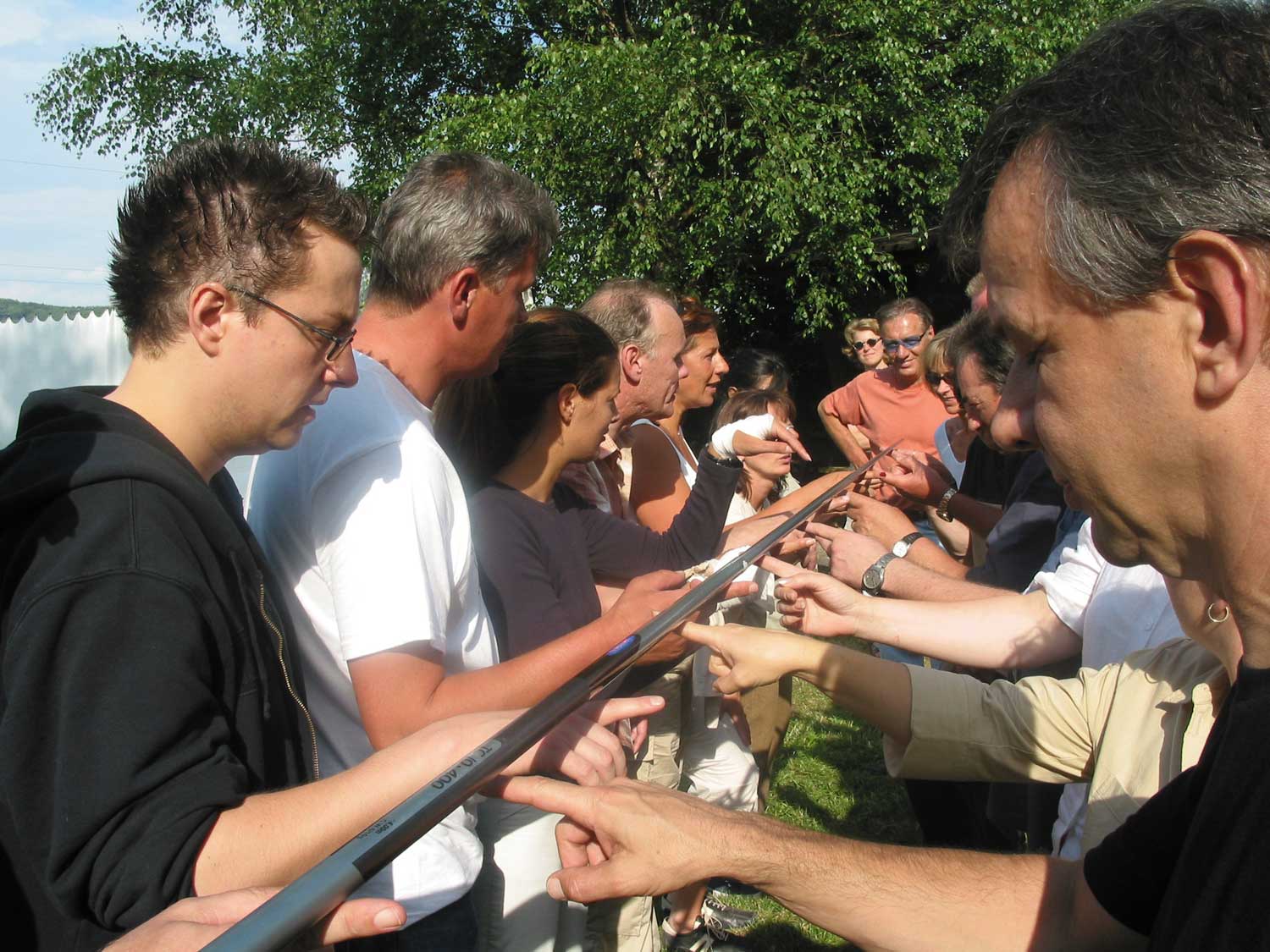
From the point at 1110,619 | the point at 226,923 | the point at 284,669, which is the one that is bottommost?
the point at 1110,619

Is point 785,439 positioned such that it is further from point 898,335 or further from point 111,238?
point 111,238

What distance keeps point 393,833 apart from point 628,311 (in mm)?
3254

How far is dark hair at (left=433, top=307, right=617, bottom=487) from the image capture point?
2.92 meters

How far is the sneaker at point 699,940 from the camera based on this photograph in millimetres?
4152

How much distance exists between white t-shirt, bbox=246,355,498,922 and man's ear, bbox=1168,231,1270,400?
122 cm

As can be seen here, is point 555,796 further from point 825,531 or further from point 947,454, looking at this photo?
point 947,454

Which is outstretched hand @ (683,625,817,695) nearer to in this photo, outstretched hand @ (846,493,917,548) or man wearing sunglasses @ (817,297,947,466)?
outstretched hand @ (846,493,917,548)

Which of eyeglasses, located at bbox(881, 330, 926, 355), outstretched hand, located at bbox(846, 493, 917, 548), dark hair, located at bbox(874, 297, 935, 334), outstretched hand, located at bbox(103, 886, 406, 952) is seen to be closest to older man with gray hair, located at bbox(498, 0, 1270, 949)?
outstretched hand, located at bbox(103, 886, 406, 952)

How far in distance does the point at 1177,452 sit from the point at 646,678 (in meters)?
2.16

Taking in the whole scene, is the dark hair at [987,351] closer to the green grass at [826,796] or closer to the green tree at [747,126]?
the green grass at [826,796]

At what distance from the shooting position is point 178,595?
134 centimetres

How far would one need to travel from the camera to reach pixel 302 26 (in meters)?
18.4

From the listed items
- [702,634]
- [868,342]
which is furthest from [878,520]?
[868,342]

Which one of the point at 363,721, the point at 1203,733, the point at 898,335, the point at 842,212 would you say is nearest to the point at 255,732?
the point at 363,721
